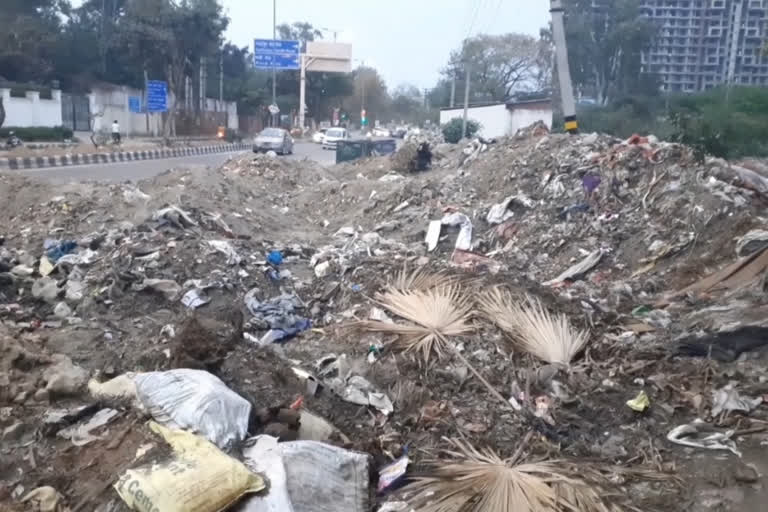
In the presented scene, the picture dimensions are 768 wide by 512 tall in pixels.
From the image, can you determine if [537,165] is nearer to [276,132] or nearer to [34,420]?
[34,420]

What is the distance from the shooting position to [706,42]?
1950 centimetres

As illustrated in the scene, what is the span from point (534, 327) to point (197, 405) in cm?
266

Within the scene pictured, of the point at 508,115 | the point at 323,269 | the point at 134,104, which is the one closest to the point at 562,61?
the point at 323,269

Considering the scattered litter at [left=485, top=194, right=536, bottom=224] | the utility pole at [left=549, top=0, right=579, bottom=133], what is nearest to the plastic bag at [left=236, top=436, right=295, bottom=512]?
the scattered litter at [left=485, top=194, right=536, bottom=224]

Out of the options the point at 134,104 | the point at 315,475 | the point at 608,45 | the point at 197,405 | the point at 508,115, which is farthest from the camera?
the point at 134,104

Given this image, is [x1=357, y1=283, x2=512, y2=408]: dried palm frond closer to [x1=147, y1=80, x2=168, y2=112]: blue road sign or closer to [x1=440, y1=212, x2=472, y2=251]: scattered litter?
[x1=440, y1=212, x2=472, y2=251]: scattered litter

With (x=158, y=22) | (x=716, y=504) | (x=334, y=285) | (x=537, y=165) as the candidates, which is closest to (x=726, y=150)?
(x=537, y=165)

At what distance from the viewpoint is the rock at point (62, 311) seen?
570 cm

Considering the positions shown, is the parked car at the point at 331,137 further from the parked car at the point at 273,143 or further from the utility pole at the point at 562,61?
the utility pole at the point at 562,61

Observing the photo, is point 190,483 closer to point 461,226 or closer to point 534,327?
point 534,327

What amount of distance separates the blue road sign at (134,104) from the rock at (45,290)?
28.0 m

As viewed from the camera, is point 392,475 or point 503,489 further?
point 392,475

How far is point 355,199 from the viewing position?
40.7 ft

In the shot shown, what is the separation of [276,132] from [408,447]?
916 inches
